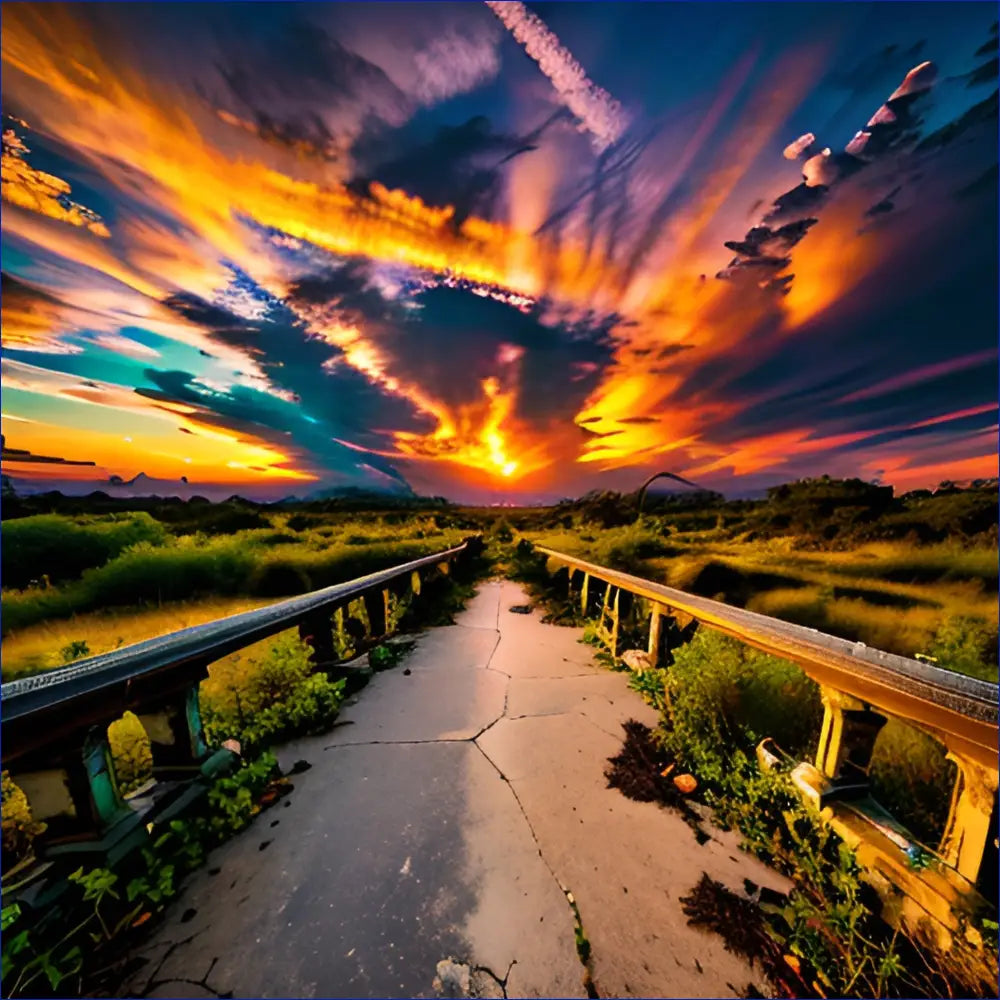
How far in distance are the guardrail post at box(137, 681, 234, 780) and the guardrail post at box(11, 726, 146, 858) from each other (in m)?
0.38

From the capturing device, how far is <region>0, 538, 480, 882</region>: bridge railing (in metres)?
1.36

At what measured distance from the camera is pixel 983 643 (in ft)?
11.6

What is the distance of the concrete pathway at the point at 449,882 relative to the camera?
4.85ft

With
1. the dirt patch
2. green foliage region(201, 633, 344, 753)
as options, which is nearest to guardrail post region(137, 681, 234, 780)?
green foliage region(201, 633, 344, 753)

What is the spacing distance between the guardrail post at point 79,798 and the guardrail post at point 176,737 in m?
0.38

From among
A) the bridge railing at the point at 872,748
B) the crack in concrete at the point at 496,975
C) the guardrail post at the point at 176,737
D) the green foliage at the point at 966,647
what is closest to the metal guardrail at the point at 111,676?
the guardrail post at the point at 176,737

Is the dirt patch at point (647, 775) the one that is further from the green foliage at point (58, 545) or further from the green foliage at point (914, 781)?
the green foliage at point (58, 545)

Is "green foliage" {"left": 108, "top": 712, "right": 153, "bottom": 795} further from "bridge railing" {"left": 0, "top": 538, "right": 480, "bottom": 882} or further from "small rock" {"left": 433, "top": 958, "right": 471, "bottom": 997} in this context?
"small rock" {"left": 433, "top": 958, "right": 471, "bottom": 997}

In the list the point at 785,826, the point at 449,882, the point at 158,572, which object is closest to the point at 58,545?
the point at 158,572

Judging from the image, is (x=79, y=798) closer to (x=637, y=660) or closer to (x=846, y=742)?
(x=846, y=742)

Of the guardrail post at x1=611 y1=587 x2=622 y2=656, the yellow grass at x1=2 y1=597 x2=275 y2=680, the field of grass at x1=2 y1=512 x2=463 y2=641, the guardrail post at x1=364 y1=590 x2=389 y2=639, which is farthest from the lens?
the field of grass at x1=2 y1=512 x2=463 y2=641

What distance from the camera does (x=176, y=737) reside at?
6.93ft

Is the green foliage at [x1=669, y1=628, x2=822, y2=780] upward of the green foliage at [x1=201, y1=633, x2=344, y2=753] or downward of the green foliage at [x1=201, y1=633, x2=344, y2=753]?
upward

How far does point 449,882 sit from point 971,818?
221 cm
